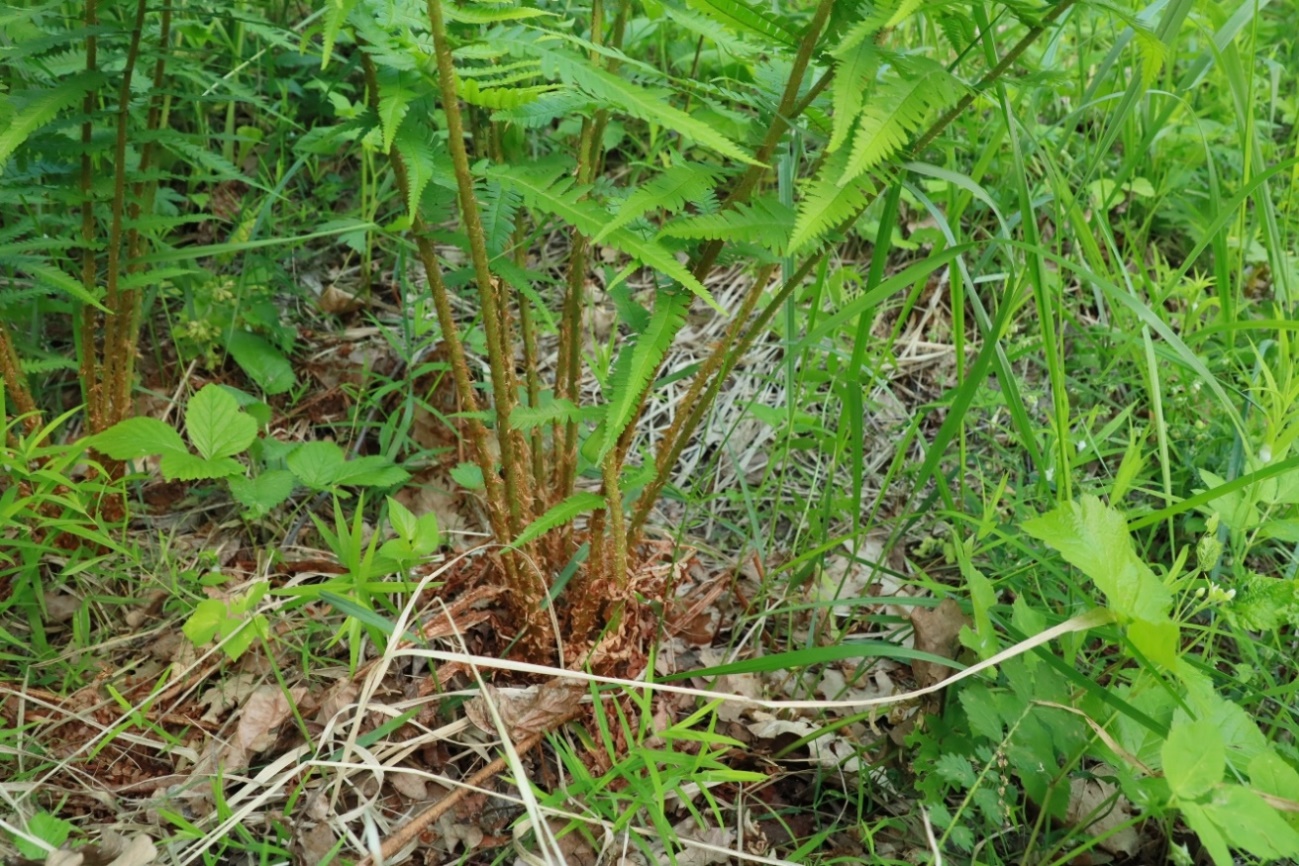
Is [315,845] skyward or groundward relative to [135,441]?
groundward

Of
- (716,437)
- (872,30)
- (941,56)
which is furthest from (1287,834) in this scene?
(941,56)

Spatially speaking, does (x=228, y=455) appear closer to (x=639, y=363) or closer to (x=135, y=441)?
(x=135, y=441)

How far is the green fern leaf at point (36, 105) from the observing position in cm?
132

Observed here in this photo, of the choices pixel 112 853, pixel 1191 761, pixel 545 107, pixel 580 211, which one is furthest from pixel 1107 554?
pixel 112 853

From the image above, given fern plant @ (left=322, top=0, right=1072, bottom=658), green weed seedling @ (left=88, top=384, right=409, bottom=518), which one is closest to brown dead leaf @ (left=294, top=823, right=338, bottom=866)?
fern plant @ (left=322, top=0, right=1072, bottom=658)

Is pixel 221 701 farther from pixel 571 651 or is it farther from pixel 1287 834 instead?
pixel 1287 834

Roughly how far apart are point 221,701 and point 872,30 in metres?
1.45

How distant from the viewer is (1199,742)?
1072 mm

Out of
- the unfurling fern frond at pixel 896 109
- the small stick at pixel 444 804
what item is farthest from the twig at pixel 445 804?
the unfurling fern frond at pixel 896 109

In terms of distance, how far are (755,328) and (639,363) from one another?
0.30 meters

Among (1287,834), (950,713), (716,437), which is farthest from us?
(716,437)

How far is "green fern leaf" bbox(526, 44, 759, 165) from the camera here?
1087 mm

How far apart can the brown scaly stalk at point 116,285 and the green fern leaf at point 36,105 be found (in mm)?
72

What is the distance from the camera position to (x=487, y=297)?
1326 millimetres
